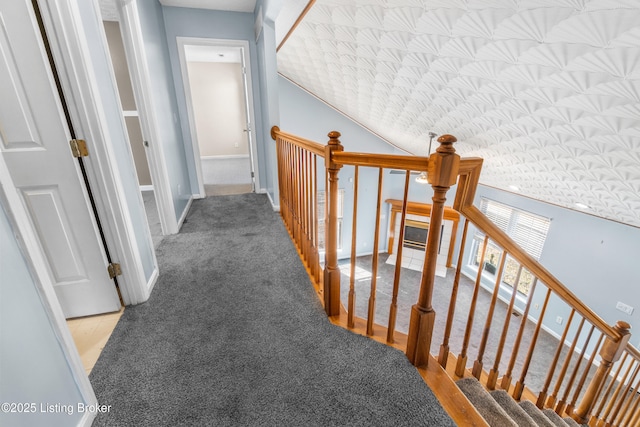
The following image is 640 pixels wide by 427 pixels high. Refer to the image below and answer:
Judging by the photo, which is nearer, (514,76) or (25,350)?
(25,350)

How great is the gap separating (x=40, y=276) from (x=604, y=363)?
3.09 metres

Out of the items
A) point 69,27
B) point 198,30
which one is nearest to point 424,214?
point 198,30

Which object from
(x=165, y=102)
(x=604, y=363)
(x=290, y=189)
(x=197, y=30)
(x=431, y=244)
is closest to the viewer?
(x=431, y=244)

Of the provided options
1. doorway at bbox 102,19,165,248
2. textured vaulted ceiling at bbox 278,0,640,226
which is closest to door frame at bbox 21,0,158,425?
textured vaulted ceiling at bbox 278,0,640,226

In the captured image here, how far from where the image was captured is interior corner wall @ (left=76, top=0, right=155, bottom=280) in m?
1.44

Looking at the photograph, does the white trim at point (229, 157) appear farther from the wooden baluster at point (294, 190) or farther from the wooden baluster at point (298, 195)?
the wooden baluster at point (298, 195)

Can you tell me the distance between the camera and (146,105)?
2395 millimetres

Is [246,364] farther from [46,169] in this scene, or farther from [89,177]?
[46,169]

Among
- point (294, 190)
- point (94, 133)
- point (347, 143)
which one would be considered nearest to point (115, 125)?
point (94, 133)

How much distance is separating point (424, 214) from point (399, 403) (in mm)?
6390

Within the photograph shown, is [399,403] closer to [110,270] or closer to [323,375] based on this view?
[323,375]

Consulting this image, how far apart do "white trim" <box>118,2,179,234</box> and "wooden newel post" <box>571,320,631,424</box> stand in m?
3.52

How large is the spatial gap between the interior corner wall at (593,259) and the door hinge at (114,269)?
591cm

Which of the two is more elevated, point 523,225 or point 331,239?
point 331,239
